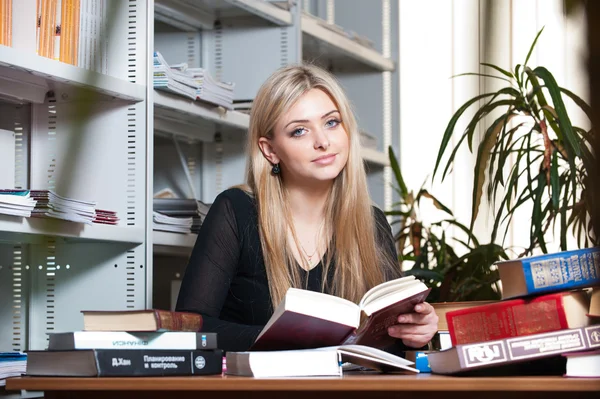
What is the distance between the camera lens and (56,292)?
78.0 inches

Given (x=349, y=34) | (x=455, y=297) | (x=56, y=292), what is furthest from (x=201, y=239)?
(x=349, y=34)

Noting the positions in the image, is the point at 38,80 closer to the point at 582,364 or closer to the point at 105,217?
the point at 105,217

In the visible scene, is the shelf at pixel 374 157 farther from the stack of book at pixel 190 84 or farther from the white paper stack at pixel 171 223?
the white paper stack at pixel 171 223

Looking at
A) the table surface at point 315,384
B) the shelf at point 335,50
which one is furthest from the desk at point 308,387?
the shelf at point 335,50

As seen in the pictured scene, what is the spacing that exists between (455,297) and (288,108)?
2.25 feet

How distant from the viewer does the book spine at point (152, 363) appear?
2.85ft

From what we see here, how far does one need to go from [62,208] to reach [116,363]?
0.87m

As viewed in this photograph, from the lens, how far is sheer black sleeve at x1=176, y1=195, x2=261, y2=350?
1.60m

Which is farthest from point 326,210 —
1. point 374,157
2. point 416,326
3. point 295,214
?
point 374,157

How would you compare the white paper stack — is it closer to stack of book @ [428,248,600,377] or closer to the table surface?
the table surface

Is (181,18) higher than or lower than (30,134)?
higher

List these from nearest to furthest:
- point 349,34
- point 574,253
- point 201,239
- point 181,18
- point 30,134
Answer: point 574,253 < point 201,239 < point 30,134 < point 181,18 < point 349,34

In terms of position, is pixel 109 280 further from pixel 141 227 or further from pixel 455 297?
pixel 455 297

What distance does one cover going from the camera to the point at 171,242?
2.17 metres
